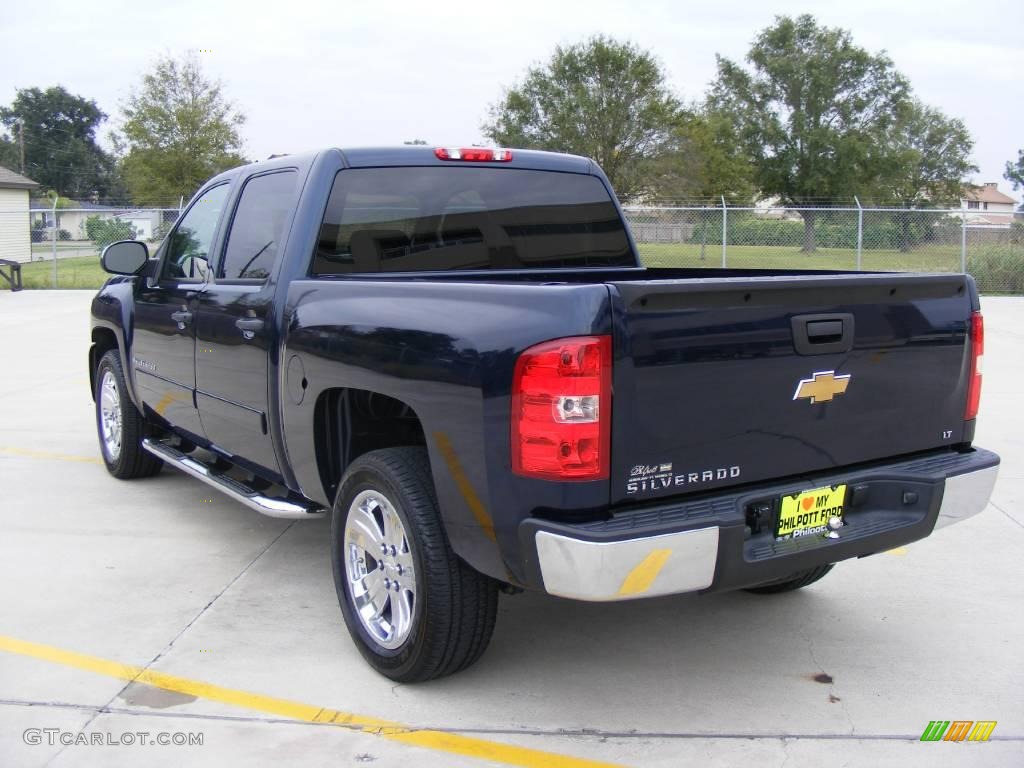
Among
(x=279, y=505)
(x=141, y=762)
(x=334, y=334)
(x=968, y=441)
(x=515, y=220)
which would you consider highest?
(x=515, y=220)

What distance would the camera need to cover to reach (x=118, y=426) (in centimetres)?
650

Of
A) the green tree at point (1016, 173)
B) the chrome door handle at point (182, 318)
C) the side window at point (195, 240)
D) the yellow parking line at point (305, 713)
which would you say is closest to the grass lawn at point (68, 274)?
the side window at point (195, 240)

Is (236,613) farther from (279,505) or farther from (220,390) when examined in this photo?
(220,390)

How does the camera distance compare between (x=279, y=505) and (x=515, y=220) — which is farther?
(x=515, y=220)

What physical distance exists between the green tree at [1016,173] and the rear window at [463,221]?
129 metres

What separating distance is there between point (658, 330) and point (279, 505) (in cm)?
211

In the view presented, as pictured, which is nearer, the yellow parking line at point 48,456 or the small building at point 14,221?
the yellow parking line at point 48,456

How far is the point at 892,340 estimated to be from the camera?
11.4 ft

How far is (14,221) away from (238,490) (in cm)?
4257

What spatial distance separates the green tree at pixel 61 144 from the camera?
318 ft

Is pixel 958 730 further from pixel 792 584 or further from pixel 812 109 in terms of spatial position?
pixel 812 109

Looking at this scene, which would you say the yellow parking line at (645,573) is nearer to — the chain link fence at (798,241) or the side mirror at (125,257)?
the side mirror at (125,257)

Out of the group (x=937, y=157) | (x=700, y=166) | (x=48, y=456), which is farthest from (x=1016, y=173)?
(x=48, y=456)

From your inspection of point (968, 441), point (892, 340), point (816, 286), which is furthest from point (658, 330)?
point (968, 441)
